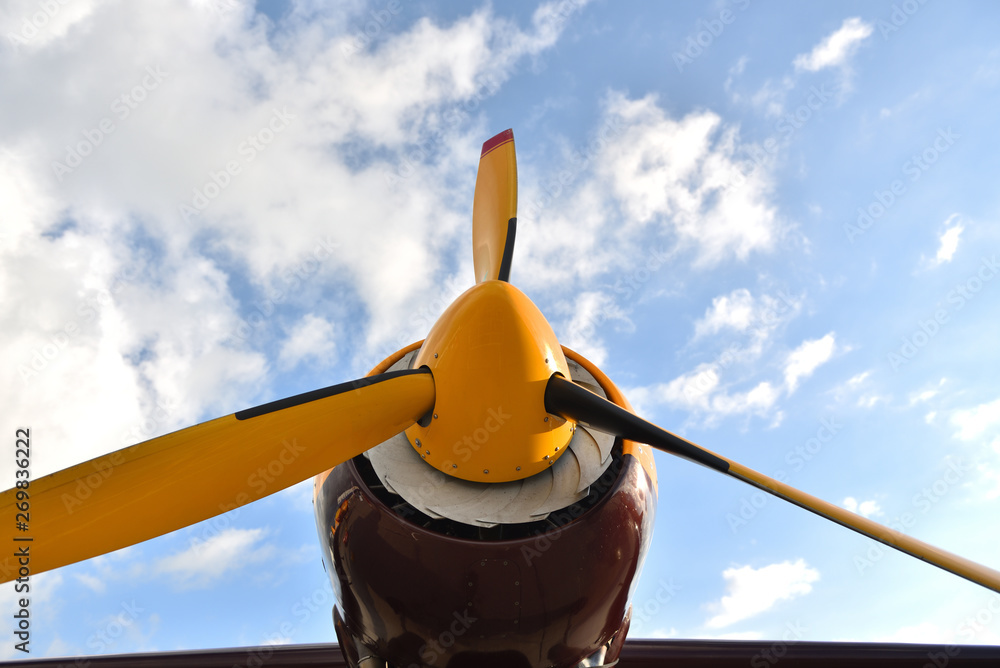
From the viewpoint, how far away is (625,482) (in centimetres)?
541

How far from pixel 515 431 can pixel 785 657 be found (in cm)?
591

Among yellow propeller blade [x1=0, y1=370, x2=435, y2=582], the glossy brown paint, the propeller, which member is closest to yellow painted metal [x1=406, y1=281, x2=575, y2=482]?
the propeller

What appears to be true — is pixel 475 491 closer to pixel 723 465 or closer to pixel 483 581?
pixel 483 581

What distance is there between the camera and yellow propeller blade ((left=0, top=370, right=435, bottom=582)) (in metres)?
3.43

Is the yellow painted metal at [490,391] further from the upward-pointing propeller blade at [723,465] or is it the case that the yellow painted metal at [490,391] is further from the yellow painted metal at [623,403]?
the yellow painted metal at [623,403]

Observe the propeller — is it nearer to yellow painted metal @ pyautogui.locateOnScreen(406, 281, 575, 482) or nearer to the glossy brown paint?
yellow painted metal @ pyautogui.locateOnScreen(406, 281, 575, 482)

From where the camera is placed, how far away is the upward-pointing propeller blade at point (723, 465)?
4.45m

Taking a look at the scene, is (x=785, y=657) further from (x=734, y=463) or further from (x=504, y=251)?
(x=504, y=251)

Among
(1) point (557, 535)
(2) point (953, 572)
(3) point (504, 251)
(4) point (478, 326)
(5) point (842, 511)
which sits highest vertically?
(3) point (504, 251)

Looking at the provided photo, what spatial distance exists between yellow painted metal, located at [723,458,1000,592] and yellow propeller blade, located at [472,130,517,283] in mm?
3090

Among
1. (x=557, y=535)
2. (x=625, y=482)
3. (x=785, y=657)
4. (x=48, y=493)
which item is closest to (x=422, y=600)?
(x=557, y=535)

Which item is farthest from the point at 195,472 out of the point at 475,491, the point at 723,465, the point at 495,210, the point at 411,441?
the point at 495,210

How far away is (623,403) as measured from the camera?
237 inches

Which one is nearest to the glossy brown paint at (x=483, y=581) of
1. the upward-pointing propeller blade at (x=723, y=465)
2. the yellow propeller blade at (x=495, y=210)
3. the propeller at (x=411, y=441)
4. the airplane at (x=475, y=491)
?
the airplane at (x=475, y=491)
